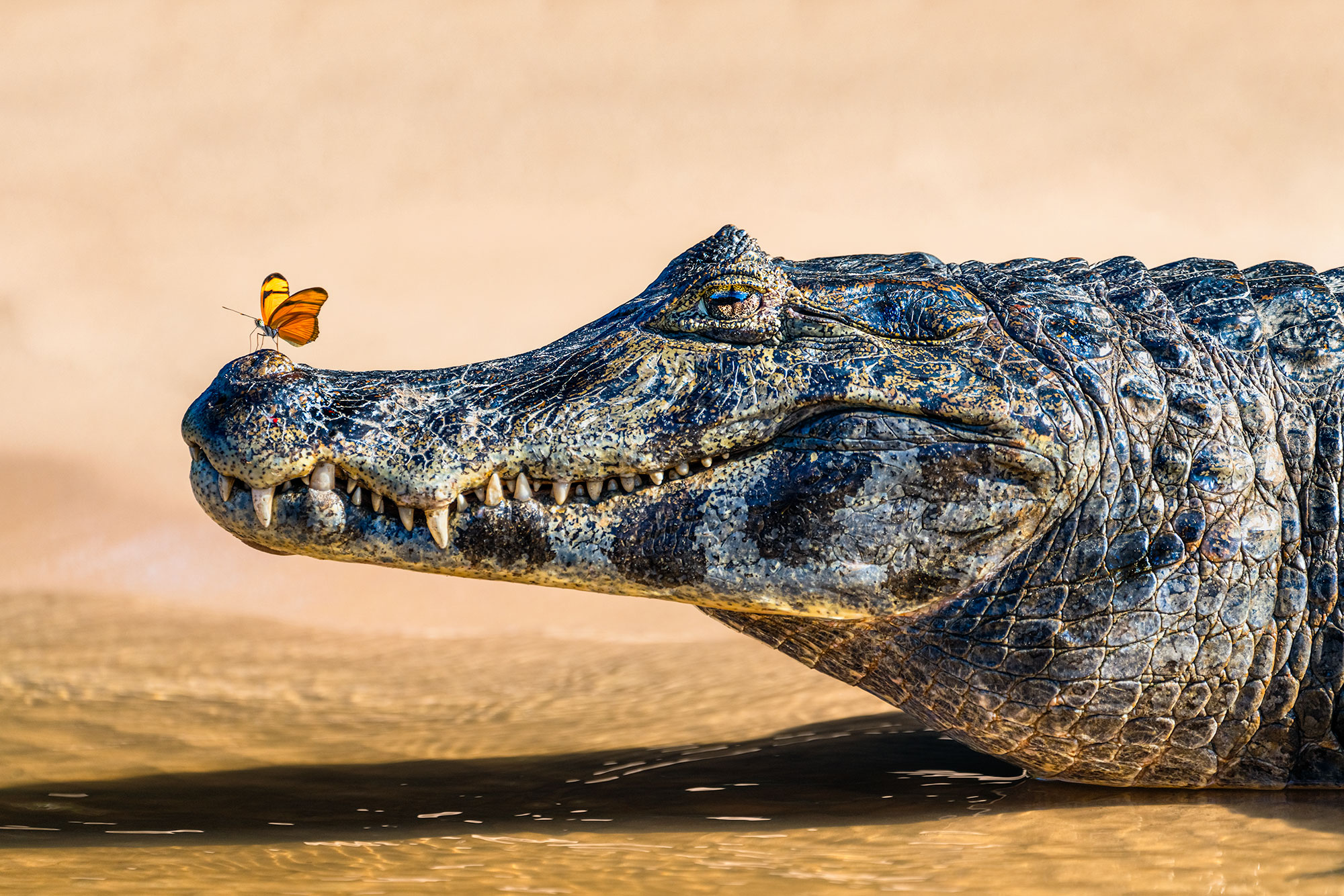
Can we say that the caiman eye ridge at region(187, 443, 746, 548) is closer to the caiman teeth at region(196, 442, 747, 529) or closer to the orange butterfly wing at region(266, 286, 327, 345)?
the caiman teeth at region(196, 442, 747, 529)

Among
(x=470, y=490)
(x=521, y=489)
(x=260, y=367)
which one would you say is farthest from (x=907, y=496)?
(x=260, y=367)

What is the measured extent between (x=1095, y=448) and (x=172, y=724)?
12.4 ft

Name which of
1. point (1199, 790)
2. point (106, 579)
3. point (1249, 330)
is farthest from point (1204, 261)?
point (106, 579)

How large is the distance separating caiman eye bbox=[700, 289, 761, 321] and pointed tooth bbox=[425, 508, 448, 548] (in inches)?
35.4

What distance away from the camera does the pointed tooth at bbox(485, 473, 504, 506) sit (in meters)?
3.13

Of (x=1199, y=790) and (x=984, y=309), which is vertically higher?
(x=984, y=309)

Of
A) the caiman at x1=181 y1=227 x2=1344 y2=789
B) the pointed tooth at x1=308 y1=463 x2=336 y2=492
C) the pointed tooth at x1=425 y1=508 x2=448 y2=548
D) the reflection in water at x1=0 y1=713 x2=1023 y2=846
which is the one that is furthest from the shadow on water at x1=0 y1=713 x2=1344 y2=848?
the pointed tooth at x1=308 y1=463 x2=336 y2=492

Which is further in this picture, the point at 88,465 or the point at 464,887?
the point at 88,465

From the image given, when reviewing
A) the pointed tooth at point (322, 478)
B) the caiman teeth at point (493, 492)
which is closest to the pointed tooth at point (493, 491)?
the caiman teeth at point (493, 492)

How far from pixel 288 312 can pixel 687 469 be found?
6.06 ft

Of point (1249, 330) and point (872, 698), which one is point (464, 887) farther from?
point (872, 698)

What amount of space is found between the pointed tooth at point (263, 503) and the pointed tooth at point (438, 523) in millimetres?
387

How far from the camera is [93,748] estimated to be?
14.9 ft

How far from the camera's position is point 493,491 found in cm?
314
